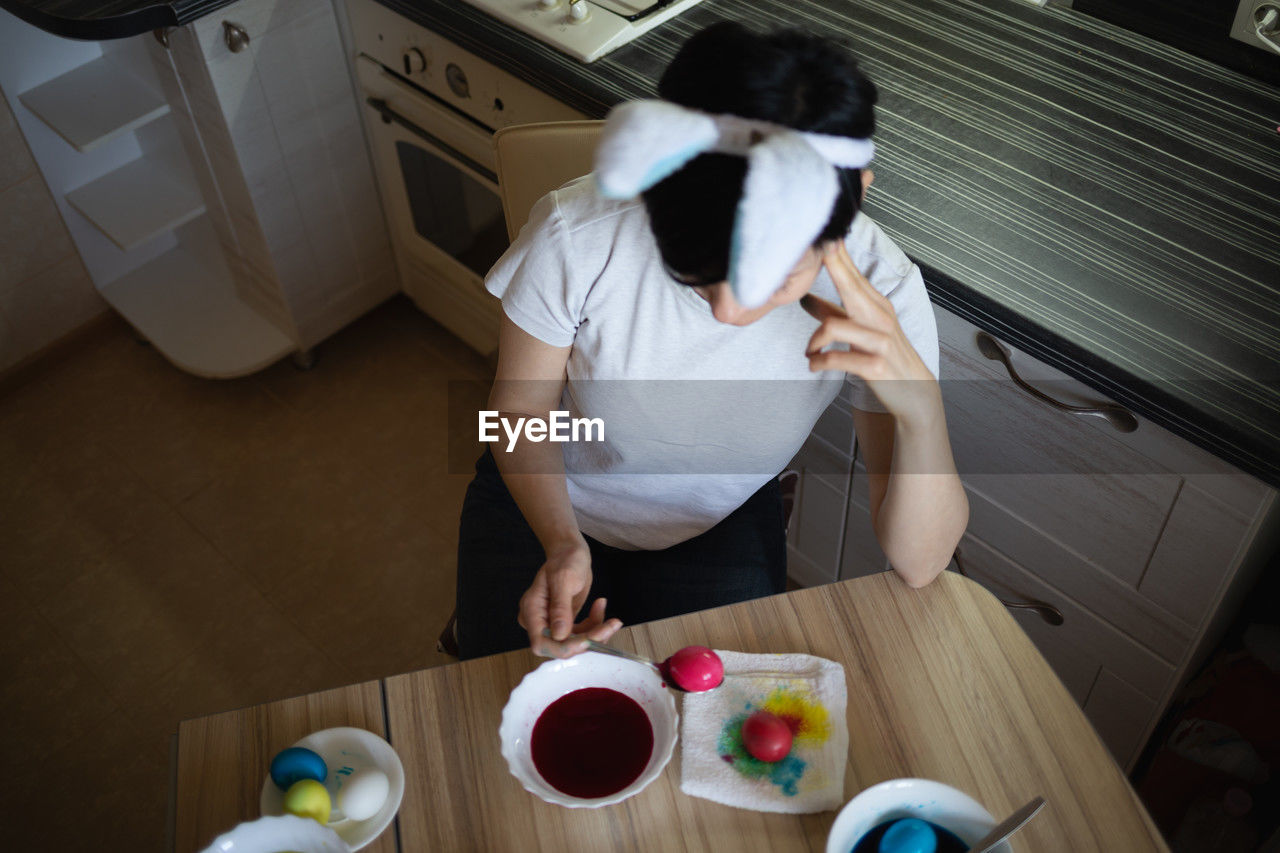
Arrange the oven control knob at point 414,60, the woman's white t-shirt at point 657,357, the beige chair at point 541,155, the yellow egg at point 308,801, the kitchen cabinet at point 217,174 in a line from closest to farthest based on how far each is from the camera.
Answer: the yellow egg at point 308,801 → the woman's white t-shirt at point 657,357 → the beige chair at point 541,155 → the oven control knob at point 414,60 → the kitchen cabinet at point 217,174

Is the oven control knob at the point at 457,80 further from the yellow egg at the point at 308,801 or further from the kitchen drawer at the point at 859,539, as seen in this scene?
the yellow egg at the point at 308,801

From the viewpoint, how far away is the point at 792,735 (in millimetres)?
890

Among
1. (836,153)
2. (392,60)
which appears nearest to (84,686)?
(392,60)

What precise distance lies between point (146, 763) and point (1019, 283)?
1.50m

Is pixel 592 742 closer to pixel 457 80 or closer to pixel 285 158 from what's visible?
pixel 457 80

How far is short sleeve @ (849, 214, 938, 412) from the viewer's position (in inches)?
39.8

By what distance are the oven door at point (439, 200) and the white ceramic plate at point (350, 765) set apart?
40.7 inches

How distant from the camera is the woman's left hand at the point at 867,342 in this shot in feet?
2.91

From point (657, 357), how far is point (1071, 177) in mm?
557

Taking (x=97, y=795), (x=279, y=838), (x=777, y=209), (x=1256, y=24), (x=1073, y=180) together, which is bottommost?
(x=97, y=795)

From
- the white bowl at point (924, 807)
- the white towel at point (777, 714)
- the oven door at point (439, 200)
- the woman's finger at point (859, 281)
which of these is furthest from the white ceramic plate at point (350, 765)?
the oven door at point (439, 200)

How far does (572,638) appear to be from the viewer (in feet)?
2.98

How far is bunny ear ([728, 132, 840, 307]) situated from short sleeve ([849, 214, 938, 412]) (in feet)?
0.91

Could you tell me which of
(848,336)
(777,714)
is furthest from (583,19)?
(777,714)
